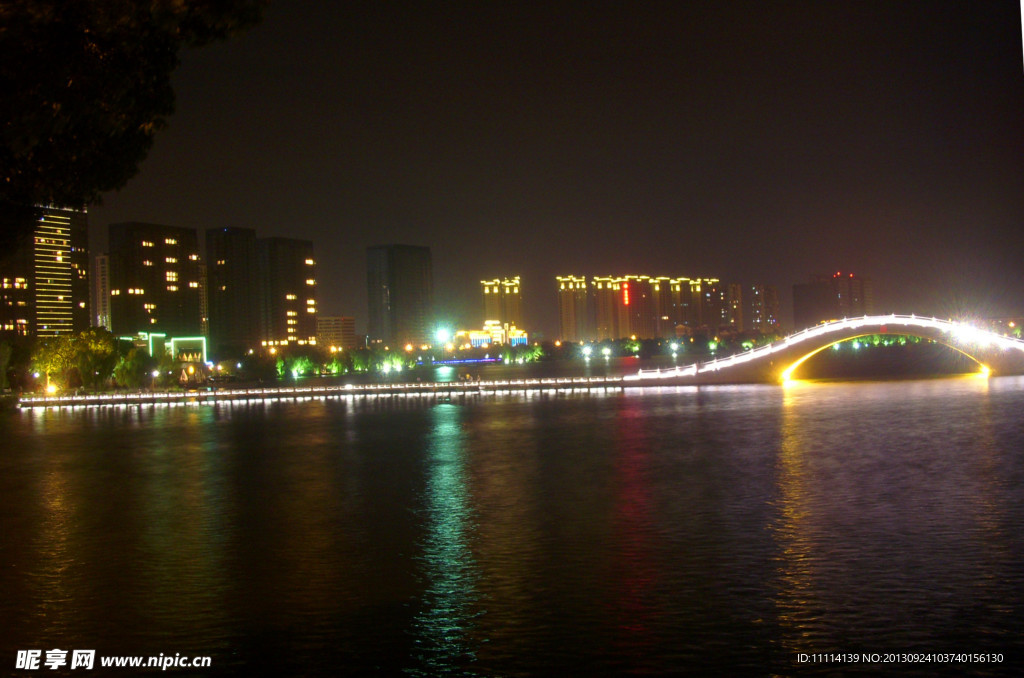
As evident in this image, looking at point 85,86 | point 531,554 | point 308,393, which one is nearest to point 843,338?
point 308,393

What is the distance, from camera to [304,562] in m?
13.9

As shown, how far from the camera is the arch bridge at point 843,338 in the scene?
211 feet

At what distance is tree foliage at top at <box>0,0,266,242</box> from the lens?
8312mm

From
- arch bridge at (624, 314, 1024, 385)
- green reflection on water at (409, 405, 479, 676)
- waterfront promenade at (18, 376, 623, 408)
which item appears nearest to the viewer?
green reflection on water at (409, 405, 479, 676)

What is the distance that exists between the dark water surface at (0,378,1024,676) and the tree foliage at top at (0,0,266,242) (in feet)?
14.9

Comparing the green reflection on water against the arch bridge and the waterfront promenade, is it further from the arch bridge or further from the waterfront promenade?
the arch bridge

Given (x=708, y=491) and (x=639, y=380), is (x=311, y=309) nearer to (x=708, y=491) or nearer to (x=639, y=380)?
(x=639, y=380)

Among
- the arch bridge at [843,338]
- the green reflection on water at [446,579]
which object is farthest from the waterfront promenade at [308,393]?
the green reflection on water at [446,579]

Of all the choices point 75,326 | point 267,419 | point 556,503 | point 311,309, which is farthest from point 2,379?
point 311,309

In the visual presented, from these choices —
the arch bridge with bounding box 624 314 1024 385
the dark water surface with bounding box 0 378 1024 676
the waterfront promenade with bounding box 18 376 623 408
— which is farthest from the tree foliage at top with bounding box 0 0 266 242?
the arch bridge with bounding box 624 314 1024 385

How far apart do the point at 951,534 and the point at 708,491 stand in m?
6.06

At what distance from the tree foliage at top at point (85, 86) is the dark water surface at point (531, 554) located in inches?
178

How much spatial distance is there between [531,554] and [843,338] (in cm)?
5734

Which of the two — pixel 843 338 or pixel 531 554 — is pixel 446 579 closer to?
pixel 531 554
